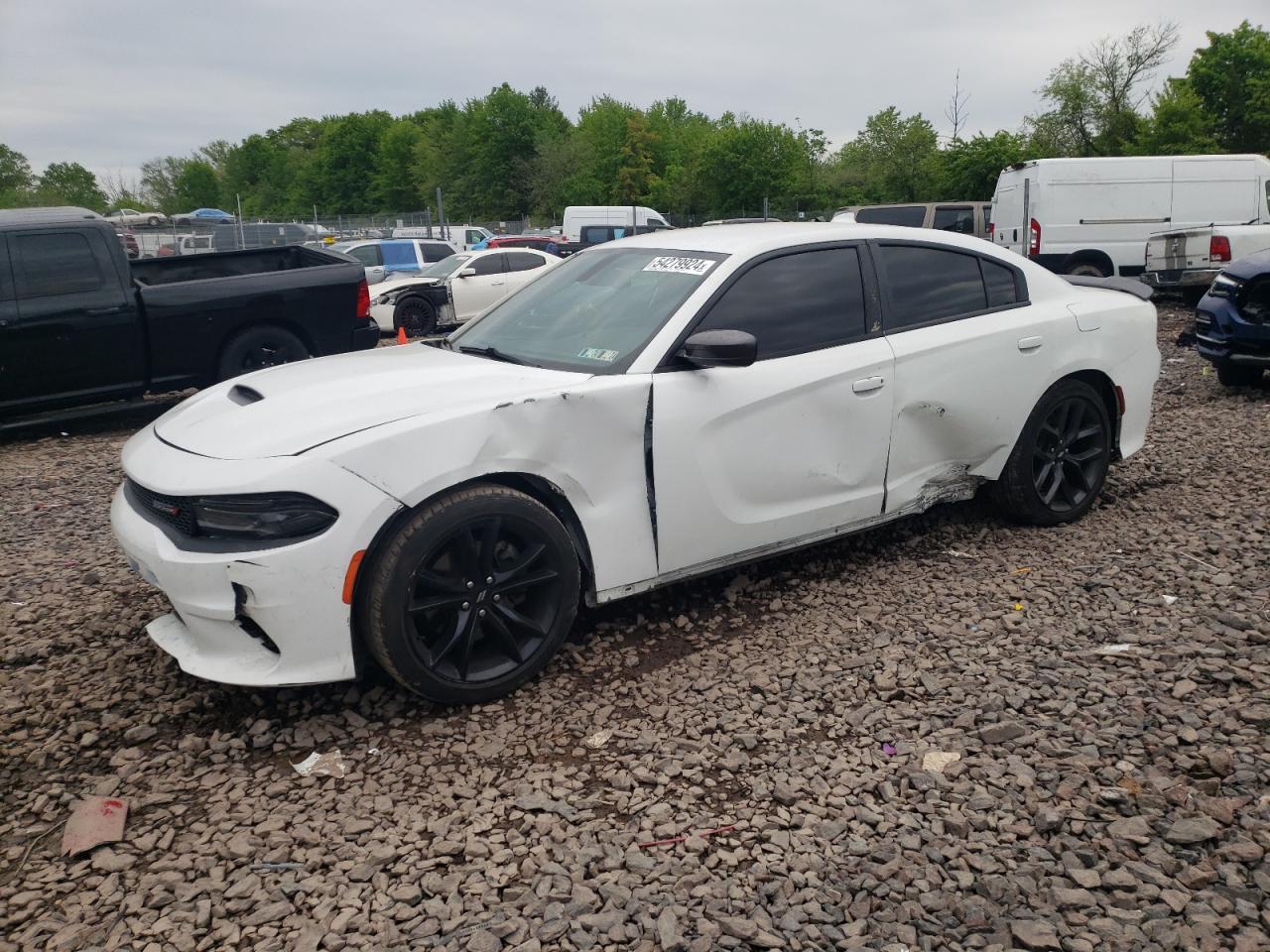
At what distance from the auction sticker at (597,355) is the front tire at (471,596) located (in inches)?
26.2

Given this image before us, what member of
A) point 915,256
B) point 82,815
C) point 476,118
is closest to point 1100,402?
point 915,256

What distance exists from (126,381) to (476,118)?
230ft

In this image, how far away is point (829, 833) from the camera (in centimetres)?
272

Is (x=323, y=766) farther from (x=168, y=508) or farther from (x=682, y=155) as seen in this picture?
(x=682, y=155)

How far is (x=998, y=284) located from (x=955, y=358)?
63 cm

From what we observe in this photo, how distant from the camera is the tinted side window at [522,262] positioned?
1656 cm

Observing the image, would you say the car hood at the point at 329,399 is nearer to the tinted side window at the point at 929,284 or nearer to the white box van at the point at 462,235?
the tinted side window at the point at 929,284

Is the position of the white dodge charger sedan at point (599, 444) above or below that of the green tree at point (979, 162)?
below

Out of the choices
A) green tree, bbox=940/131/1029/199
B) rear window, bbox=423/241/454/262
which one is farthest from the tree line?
rear window, bbox=423/241/454/262

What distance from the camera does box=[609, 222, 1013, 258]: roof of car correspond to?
4.12 m

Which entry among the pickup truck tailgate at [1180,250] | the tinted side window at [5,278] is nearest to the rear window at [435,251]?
the tinted side window at [5,278]

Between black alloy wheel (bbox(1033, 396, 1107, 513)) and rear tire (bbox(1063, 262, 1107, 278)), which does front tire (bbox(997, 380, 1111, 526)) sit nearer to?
black alloy wheel (bbox(1033, 396, 1107, 513))

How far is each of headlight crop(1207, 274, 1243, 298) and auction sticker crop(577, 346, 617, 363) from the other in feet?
22.7

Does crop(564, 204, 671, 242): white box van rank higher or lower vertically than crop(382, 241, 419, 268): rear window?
higher
